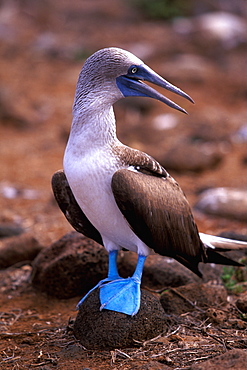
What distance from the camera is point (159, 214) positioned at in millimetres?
3717

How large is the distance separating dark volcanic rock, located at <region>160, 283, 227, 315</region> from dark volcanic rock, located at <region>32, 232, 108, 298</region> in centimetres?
73

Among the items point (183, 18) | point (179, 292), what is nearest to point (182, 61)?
point (183, 18)

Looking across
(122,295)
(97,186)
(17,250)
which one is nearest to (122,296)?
(122,295)

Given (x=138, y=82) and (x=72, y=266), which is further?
(x=72, y=266)

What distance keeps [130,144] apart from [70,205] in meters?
6.60

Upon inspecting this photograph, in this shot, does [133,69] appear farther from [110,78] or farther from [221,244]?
[221,244]

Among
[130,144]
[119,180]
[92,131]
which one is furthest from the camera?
[130,144]

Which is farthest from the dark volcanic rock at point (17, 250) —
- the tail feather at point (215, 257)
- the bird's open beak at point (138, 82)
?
the bird's open beak at point (138, 82)

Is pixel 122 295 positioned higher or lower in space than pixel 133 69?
lower

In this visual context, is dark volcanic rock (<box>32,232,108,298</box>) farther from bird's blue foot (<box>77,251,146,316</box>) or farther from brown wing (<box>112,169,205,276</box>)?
brown wing (<box>112,169,205,276</box>)

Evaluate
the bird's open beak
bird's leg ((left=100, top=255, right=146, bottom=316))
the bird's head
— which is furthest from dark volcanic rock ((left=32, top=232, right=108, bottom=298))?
the bird's open beak

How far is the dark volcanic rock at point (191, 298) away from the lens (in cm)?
423

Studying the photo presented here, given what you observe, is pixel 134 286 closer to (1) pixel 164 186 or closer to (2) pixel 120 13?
(1) pixel 164 186

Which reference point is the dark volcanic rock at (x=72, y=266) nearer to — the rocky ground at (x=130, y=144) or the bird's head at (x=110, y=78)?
the rocky ground at (x=130, y=144)
